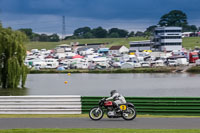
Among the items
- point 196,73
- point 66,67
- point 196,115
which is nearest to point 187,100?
point 196,115

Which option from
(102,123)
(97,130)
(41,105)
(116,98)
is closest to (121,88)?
(41,105)

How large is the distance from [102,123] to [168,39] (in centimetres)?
16297

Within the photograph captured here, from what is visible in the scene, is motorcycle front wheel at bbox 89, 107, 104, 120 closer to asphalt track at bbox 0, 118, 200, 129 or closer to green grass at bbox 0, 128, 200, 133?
asphalt track at bbox 0, 118, 200, 129

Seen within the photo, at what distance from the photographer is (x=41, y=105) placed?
871 inches

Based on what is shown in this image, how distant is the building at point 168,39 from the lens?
178 meters

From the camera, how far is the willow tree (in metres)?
49.4

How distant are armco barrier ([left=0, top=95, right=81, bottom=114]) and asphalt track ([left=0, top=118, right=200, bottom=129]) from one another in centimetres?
184

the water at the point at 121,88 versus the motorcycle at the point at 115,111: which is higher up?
the motorcycle at the point at 115,111

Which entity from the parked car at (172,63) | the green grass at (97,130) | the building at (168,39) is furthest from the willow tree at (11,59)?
the building at (168,39)

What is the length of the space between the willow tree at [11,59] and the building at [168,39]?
424ft

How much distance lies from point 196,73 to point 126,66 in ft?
57.1

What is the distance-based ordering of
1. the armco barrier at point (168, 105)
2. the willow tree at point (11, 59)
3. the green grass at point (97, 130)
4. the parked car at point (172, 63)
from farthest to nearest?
the parked car at point (172, 63) → the willow tree at point (11, 59) → the armco barrier at point (168, 105) → the green grass at point (97, 130)

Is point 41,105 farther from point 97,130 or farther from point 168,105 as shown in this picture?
point 97,130

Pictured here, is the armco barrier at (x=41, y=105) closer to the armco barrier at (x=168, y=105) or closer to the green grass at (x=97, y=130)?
the armco barrier at (x=168, y=105)
